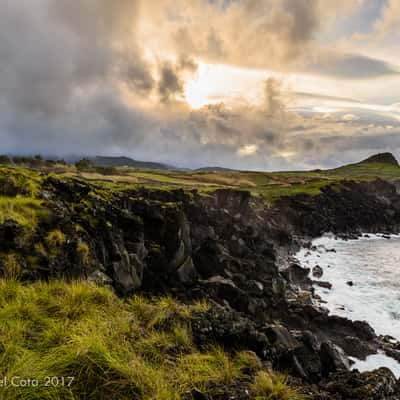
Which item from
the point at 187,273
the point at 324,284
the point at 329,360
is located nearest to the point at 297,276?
the point at 324,284

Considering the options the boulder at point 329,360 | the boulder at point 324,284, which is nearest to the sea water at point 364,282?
the boulder at point 324,284

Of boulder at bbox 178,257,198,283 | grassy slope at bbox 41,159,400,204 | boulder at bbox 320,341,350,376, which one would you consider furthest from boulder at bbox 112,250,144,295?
grassy slope at bbox 41,159,400,204

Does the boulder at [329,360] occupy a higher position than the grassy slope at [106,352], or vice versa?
the grassy slope at [106,352]

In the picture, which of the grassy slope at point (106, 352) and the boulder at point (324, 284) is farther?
the boulder at point (324, 284)

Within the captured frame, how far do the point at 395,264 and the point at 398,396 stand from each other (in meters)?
48.2

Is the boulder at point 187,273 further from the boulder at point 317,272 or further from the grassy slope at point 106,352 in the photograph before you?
the boulder at point 317,272

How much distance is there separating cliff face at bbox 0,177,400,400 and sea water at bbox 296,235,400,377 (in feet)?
7.67

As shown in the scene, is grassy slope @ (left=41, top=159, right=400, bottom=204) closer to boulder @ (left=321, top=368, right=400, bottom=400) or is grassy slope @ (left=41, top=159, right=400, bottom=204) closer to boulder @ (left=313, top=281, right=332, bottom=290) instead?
boulder @ (left=313, top=281, right=332, bottom=290)

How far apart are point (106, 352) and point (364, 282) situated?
3898cm

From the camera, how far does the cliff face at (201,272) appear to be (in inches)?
309

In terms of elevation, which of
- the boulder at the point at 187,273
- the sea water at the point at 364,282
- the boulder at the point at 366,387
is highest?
the boulder at the point at 366,387

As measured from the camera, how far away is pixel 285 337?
10.8 meters

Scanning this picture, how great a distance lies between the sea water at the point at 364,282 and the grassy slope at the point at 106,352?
1647 cm

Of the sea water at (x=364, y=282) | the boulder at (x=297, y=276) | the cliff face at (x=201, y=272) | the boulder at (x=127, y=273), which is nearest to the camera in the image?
the cliff face at (x=201, y=272)
